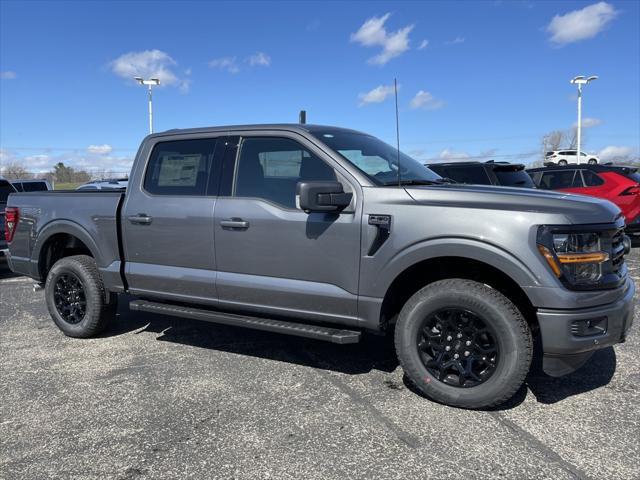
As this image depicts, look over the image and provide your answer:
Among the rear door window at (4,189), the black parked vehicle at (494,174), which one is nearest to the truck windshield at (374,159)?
the black parked vehicle at (494,174)

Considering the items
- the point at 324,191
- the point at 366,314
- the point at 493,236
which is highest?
the point at 324,191

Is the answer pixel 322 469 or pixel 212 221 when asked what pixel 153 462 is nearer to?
pixel 322 469

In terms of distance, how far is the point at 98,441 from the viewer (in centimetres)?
319

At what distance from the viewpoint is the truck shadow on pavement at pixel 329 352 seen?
3.92 m

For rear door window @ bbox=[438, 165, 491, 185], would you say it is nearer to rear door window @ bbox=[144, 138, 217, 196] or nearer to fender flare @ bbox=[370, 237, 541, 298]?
rear door window @ bbox=[144, 138, 217, 196]

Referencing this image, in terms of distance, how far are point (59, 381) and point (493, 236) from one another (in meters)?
3.50

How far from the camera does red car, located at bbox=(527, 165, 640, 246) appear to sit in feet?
32.3

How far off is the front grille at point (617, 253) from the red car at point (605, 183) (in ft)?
23.4

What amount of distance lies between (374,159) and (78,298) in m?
3.31

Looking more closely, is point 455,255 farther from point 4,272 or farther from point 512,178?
point 4,272

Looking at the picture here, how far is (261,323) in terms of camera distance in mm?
4121

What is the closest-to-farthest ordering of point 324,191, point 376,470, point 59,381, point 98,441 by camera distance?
point 376,470 < point 98,441 < point 324,191 < point 59,381

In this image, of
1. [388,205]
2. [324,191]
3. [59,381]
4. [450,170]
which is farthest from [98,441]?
[450,170]

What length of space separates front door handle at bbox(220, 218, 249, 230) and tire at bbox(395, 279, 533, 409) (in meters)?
1.41
